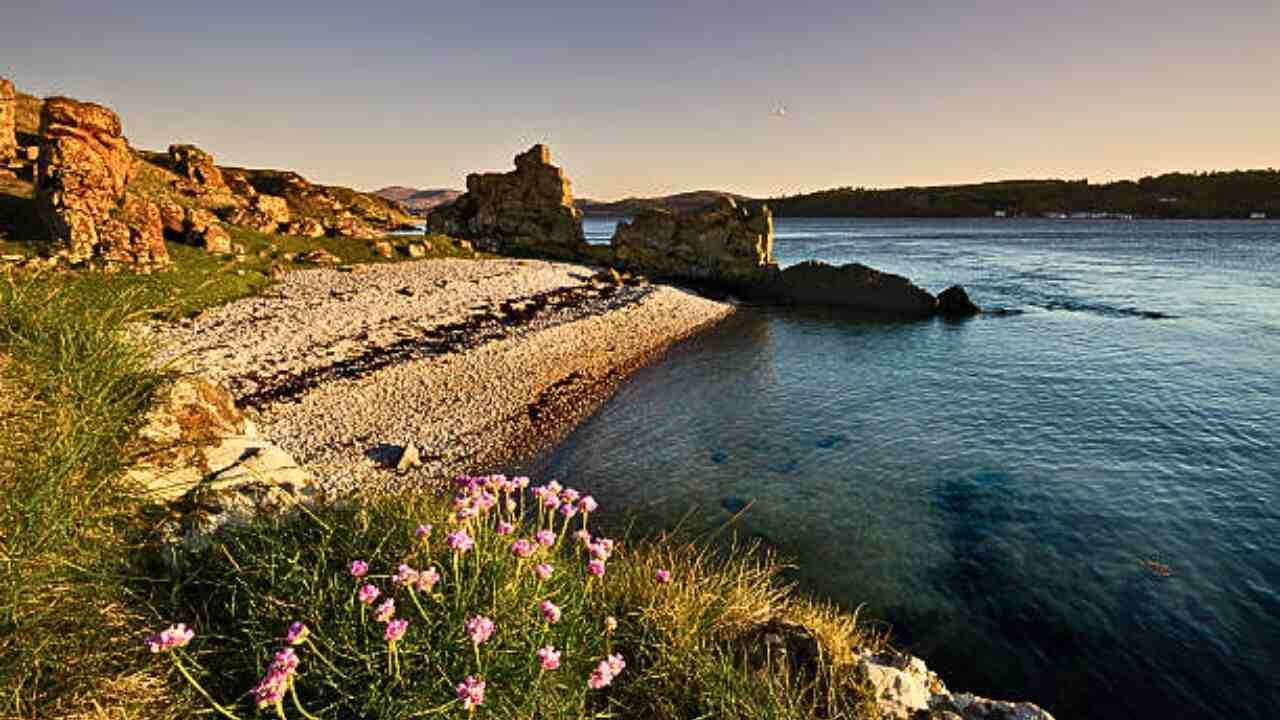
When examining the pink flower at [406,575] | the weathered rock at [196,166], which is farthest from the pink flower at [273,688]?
the weathered rock at [196,166]

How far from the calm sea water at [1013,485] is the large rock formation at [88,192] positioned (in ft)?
96.2

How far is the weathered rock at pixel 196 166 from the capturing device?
54.9 m

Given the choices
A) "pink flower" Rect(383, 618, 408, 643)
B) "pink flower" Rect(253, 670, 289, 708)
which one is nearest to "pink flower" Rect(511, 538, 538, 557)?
"pink flower" Rect(383, 618, 408, 643)

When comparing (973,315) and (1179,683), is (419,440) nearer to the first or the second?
(1179,683)

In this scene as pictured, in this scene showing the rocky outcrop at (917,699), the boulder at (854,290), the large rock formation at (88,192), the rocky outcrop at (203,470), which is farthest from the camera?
the boulder at (854,290)

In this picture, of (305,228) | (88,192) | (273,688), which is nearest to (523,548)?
(273,688)

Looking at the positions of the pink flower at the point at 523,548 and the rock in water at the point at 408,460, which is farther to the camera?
the rock in water at the point at 408,460

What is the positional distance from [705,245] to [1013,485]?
47358 mm

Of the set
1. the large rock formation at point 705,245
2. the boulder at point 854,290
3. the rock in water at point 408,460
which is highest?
the large rock formation at point 705,245

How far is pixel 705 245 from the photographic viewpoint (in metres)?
61.0

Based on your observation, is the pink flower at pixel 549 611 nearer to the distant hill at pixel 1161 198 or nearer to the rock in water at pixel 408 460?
the rock in water at pixel 408 460

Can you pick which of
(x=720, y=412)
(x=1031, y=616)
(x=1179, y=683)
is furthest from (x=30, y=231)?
(x=1179, y=683)

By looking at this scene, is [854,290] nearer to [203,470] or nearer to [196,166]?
[203,470]

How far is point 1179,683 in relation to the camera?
9578mm
